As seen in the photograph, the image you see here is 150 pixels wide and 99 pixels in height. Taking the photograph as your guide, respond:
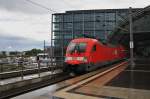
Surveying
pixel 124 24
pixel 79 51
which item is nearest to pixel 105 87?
pixel 79 51

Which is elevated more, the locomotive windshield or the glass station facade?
the glass station facade

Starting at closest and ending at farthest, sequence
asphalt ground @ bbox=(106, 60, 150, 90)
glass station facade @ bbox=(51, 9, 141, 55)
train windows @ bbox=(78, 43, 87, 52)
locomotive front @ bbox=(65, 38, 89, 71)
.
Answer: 1. asphalt ground @ bbox=(106, 60, 150, 90)
2. locomotive front @ bbox=(65, 38, 89, 71)
3. train windows @ bbox=(78, 43, 87, 52)
4. glass station facade @ bbox=(51, 9, 141, 55)

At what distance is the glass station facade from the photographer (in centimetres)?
7819

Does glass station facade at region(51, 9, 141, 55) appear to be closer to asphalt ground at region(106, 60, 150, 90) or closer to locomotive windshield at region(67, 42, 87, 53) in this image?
locomotive windshield at region(67, 42, 87, 53)

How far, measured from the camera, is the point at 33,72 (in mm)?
20516

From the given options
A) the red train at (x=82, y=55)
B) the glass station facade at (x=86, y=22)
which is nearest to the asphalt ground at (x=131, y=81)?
the red train at (x=82, y=55)

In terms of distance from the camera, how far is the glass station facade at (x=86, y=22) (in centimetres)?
7819

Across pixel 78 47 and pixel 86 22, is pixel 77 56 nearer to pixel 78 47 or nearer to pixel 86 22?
pixel 78 47

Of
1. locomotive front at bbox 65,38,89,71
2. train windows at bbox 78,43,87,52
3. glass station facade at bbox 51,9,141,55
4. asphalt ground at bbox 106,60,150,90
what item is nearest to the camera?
asphalt ground at bbox 106,60,150,90

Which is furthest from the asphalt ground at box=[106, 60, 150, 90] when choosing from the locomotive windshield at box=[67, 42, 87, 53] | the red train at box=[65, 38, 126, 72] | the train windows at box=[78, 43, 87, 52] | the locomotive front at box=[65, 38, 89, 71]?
the locomotive windshield at box=[67, 42, 87, 53]

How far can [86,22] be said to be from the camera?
261 ft

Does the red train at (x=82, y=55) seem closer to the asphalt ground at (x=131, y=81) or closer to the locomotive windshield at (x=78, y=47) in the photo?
the locomotive windshield at (x=78, y=47)

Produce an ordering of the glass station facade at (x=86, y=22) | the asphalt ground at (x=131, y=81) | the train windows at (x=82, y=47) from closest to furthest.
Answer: the asphalt ground at (x=131, y=81) → the train windows at (x=82, y=47) → the glass station facade at (x=86, y=22)

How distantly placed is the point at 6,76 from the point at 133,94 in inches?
363
